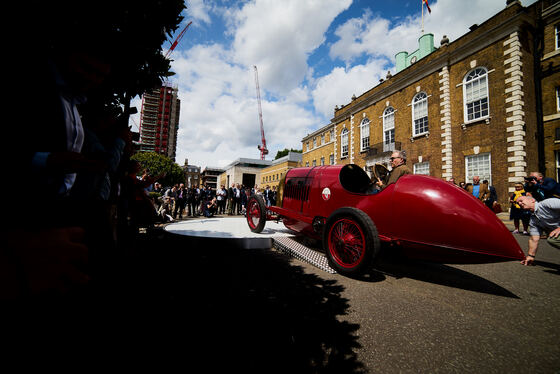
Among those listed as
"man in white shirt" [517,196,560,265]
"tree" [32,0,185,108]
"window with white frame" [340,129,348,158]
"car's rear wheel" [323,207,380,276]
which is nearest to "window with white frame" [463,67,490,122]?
"window with white frame" [340,129,348,158]

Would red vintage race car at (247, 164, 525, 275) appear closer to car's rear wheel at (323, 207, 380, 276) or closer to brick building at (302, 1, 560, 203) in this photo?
car's rear wheel at (323, 207, 380, 276)

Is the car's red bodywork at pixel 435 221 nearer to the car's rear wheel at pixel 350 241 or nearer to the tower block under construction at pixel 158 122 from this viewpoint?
the car's rear wheel at pixel 350 241

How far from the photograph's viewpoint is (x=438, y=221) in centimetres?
252

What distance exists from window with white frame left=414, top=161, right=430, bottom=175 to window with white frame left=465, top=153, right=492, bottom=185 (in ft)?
7.96

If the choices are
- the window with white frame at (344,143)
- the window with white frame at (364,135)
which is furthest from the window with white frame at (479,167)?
the window with white frame at (344,143)

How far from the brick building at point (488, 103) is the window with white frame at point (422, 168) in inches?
2.8

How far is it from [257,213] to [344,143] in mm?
23717

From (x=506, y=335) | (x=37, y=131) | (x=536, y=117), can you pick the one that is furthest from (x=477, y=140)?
(x=37, y=131)

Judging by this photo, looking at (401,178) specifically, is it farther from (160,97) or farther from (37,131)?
(160,97)

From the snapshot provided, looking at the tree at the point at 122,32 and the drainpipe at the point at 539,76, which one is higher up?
the drainpipe at the point at 539,76

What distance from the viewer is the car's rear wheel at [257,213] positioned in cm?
487

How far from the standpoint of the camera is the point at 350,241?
2.98m

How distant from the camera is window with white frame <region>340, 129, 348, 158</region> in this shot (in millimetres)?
25969

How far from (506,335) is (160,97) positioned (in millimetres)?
105997
